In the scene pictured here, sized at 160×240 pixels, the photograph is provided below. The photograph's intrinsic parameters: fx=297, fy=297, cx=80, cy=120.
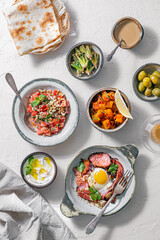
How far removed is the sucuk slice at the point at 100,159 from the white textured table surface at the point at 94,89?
0.12 metres

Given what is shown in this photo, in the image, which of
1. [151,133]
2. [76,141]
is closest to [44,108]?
[76,141]

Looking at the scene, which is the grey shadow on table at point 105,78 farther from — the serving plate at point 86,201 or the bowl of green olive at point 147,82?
the serving plate at point 86,201

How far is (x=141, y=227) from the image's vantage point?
2.79 meters

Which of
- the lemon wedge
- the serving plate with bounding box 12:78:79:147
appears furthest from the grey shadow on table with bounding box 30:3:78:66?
the lemon wedge

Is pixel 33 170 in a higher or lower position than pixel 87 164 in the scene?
higher

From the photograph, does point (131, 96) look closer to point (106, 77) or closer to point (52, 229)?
point (106, 77)

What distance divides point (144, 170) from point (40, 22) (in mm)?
1684

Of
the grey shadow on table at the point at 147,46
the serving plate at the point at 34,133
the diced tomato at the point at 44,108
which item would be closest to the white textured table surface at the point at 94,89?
the grey shadow on table at the point at 147,46

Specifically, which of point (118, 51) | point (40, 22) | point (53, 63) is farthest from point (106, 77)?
point (40, 22)

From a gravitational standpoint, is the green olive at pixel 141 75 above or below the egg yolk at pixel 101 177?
above

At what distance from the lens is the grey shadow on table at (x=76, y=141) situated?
278cm

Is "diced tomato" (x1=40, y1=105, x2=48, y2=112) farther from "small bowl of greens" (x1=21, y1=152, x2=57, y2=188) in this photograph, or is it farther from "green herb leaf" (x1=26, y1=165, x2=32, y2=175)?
"green herb leaf" (x1=26, y1=165, x2=32, y2=175)

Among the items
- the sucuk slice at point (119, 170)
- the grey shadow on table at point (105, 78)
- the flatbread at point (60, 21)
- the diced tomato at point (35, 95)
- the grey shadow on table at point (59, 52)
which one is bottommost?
the sucuk slice at point (119, 170)

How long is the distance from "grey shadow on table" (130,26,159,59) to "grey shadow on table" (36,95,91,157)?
0.75 m
